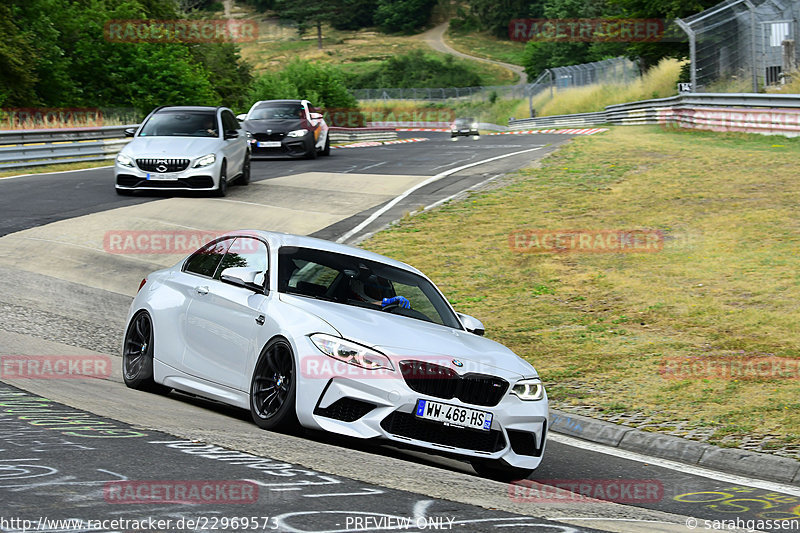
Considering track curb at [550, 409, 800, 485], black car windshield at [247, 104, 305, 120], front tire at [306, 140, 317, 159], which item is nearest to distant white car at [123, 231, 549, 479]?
track curb at [550, 409, 800, 485]

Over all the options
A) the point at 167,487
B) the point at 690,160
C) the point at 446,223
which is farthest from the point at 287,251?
the point at 690,160

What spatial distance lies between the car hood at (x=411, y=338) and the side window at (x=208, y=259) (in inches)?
53.4

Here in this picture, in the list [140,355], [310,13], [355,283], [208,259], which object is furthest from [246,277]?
[310,13]

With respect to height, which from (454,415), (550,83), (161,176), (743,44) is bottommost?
(454,415)

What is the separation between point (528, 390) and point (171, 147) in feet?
47.9

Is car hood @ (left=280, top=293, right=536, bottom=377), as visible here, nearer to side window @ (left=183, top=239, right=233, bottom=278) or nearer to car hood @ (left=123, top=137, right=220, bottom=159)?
side window @ (left=183, top=239, right=233, bottom=278)

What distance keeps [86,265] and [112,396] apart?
722cm

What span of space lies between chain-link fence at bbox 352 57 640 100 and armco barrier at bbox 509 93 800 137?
14081mm

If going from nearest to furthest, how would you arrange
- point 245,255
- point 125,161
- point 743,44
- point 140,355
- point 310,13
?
point 245,255, point 140,355, point 125,161, point 743,44, point 310,13

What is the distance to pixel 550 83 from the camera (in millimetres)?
71688

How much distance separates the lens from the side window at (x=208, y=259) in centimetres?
885

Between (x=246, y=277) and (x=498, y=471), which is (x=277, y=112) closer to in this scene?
(x=246, y=277)

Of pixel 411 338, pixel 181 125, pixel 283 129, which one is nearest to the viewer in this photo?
pixel 411 338

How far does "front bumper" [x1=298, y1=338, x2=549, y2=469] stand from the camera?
6.82 m
